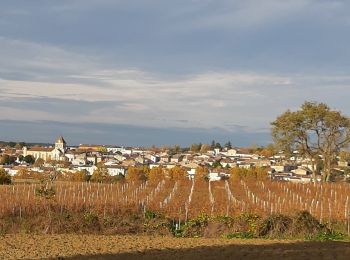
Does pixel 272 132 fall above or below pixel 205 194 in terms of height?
above

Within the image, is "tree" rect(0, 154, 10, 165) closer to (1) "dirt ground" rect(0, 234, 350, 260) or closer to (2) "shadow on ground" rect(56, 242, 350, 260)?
(1) "dirt ground" rect(0, 234, 350, 260)

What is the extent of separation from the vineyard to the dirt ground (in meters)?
3.13

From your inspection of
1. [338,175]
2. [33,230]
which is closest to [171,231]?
[33,230]

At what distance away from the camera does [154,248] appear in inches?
595

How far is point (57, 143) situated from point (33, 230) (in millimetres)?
127128

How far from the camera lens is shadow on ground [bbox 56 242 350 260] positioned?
12.9m

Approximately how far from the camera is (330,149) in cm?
4922

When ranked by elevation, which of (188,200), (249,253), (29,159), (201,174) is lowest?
(29,159)

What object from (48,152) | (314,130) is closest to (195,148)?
(48,152)

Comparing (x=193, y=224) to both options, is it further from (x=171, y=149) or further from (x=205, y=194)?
(x=171, y=149)

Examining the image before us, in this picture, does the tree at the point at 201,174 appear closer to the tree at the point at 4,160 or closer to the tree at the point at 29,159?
the tree at the point at 4,160

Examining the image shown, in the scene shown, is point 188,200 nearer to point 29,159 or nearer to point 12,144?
point 29,159

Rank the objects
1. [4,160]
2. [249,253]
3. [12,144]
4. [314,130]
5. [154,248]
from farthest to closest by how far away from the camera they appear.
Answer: [12,144] → [4,160] → [314,130] → [154,248] → [249,253]

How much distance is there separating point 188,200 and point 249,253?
15915mm
